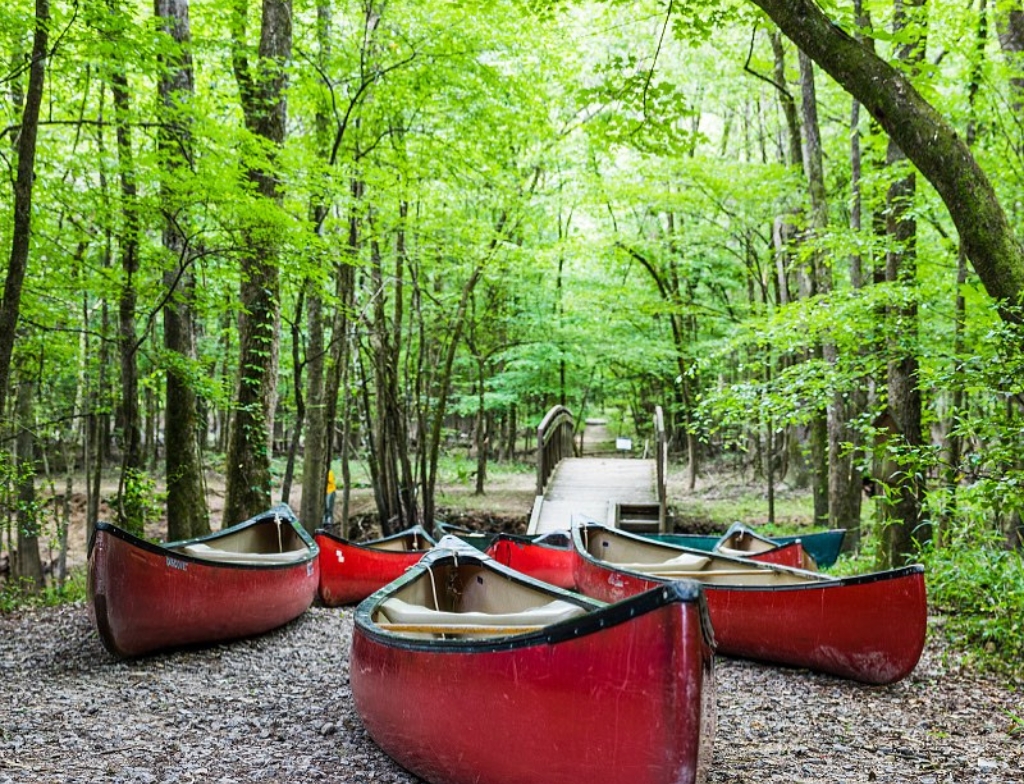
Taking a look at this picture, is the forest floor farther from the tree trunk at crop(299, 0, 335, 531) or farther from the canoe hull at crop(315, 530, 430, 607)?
the tree trunk at crop(299, 0, 335, 531)

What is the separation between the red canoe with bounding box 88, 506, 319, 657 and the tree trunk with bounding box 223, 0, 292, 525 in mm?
1304

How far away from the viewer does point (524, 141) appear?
11414 mm

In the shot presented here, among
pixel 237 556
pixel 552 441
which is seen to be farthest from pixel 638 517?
pixel 237 556

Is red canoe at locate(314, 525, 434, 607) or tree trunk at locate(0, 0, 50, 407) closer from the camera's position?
tree trunk at locate(0, 0, 50, 407)

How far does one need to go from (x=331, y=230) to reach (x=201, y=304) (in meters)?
3.61

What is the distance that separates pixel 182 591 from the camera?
17.0 feet

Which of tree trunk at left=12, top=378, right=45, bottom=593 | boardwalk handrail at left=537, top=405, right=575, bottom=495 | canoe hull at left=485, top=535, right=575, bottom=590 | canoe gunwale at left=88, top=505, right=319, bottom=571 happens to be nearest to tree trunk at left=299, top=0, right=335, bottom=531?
canoe gunwale at left=88, top=505, right=319, bottom=571

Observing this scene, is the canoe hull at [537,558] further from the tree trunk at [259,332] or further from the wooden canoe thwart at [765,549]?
the tree trunk at [259,332]

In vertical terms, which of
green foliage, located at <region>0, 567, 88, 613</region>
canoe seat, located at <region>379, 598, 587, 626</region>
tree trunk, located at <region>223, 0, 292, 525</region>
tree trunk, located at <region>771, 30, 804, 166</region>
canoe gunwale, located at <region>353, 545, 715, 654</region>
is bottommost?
green foliage, located at <region>0, 567, 88, 613</region>

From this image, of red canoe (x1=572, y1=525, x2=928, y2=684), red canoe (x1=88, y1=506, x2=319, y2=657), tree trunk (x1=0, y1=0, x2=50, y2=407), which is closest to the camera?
red canoe (x1=572, y1=525, x2=928, y2=684)

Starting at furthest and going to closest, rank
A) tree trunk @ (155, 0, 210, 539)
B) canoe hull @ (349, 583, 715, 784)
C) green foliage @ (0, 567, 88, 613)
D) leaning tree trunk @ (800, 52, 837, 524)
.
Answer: leaning tree trunk @ (800, 52, 837, 524), green foliage @ (0, 567, 88, 613), tree trunk @ (155, 0, 210, 539), canoe hull @ (349, 583, 715, 784)

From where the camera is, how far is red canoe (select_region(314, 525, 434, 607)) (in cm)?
777

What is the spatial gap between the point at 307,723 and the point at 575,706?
2152 millimetres

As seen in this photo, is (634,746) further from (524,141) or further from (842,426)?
(524,141)
